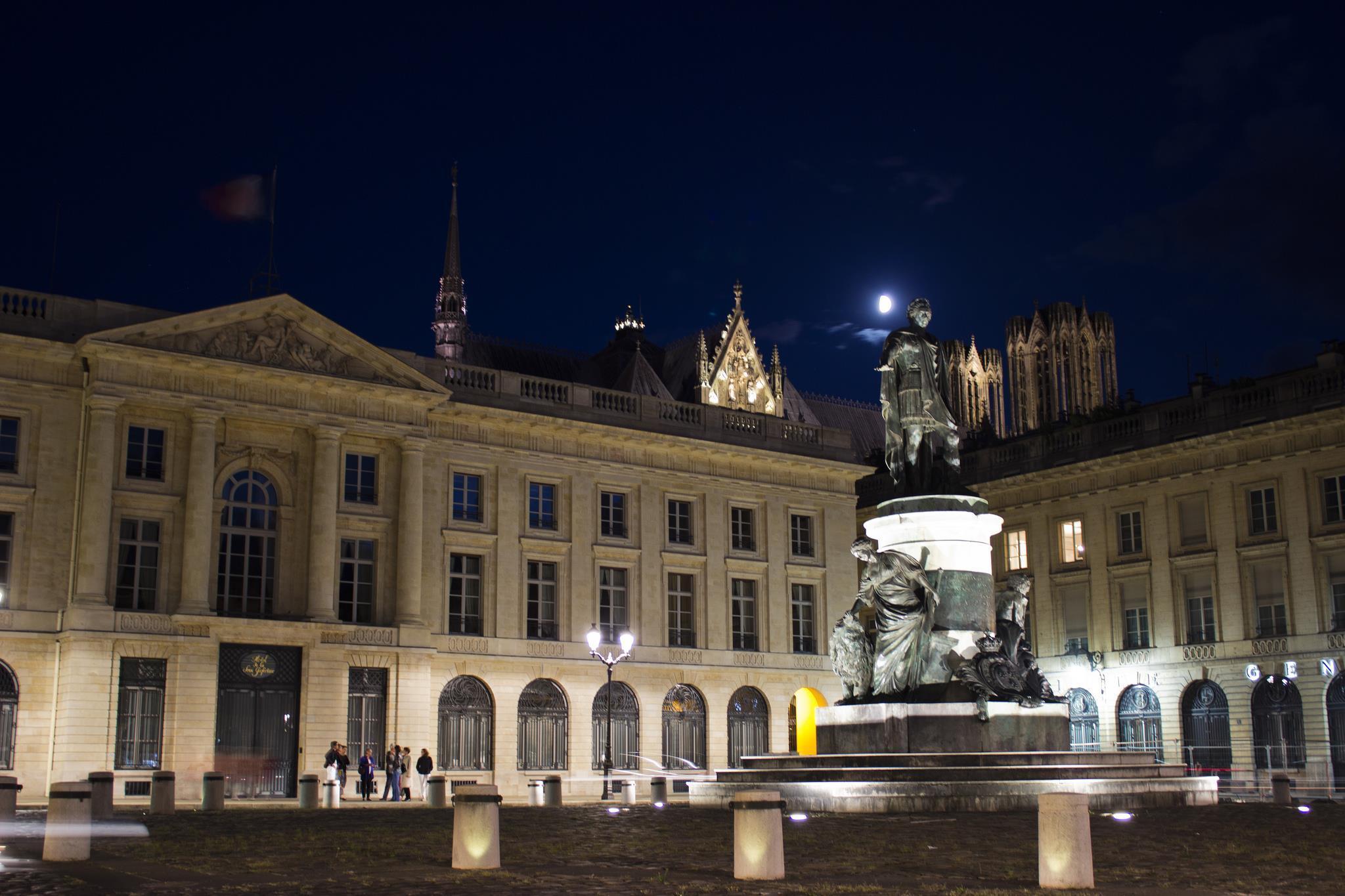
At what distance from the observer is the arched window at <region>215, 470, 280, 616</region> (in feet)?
124

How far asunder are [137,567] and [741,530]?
18606mm

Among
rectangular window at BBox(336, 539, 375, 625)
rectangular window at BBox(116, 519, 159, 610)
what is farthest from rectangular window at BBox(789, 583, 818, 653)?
rectangular window at BBox(116, 519, 159, 610)

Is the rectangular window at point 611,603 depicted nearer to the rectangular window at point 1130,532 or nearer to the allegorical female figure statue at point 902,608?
the rectangular window at point 1130,532

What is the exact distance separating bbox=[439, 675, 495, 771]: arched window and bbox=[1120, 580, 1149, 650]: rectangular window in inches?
792

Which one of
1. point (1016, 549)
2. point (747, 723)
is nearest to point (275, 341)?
point (747, 723)

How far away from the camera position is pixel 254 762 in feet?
120

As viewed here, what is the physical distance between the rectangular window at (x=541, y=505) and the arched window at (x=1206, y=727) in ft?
64.6

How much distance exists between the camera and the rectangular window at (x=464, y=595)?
41219mm

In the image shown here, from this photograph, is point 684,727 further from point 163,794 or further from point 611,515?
point 163,794

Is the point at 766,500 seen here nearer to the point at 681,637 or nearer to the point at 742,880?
the point at 681,637

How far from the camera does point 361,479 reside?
4019cm

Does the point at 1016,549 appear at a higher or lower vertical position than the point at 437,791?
higher

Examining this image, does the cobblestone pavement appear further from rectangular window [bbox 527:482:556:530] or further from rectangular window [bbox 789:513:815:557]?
rectangular window [bbox 789:513:815:557]

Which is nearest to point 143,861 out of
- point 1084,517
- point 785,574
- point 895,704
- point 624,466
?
point 895,704
